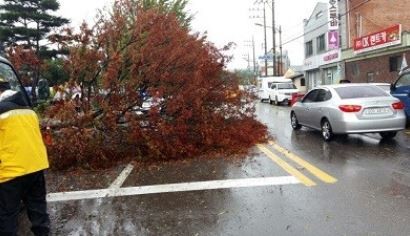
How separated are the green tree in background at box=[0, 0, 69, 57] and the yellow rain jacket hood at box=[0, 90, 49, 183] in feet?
70.0

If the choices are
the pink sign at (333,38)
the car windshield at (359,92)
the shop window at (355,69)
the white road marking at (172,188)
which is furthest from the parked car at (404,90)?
the pink sign at (333,38)

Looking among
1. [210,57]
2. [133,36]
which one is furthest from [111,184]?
[210,57]

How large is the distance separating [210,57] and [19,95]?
6.82 metres

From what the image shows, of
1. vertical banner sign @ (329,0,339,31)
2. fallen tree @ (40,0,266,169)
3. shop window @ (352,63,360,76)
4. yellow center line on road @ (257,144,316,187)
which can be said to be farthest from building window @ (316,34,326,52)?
fallen tree @ (40,0,266,169)

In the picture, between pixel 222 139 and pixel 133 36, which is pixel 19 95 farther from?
pixel 222 139

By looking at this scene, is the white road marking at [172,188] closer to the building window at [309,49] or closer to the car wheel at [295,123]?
the car wheel at [295,123]

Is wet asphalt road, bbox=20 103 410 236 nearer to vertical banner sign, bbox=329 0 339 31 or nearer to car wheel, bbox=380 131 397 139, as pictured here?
car wheel, bbox=380 131 397 139

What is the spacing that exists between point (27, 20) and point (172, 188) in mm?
21498

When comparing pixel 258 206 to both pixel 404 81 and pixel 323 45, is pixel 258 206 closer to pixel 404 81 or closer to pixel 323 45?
pixel 404 81

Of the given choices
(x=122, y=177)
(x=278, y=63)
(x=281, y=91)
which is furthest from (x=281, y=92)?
(x=278, y=63)

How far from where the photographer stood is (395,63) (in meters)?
28.2

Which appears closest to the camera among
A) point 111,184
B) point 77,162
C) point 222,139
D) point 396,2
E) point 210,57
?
point 111,184

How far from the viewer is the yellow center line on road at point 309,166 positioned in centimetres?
704

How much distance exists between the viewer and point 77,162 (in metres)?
8.96
